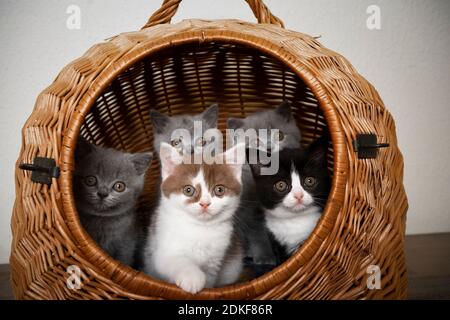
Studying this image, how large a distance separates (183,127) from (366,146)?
80cm

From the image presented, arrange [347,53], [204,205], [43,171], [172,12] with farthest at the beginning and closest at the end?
[347,53]
[172,12]
[204,205]
[43,171]

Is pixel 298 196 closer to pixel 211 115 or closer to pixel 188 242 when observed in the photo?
pixel 188 242

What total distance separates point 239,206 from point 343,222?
408mm

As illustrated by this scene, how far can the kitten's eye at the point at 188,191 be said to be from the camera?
1100 millimetres

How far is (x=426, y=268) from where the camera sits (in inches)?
59.4

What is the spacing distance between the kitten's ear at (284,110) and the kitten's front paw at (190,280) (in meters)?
0.73

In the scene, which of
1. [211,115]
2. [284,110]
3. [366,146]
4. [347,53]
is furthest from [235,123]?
[347,53]

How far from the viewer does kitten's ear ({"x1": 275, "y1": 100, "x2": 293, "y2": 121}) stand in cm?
138

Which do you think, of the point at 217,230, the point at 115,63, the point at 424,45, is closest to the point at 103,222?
the point at 217,230

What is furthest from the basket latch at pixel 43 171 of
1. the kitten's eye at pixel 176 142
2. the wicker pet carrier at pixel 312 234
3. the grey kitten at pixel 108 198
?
the kitten's eye at pixel 176 142

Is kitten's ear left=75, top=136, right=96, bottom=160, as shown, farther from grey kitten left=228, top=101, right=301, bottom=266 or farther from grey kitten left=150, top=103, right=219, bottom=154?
grey kitten left=228, top=101, right=301, bottom=266

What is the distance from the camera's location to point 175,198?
3.64 feet

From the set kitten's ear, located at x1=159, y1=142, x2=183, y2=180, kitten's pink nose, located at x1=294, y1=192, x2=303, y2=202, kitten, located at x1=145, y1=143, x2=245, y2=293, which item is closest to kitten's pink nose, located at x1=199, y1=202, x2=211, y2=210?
kitten, located at x1=145, y1=143, x2=245, y2=293

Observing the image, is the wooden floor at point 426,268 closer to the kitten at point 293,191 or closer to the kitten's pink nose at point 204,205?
the kitten at point 293,191
